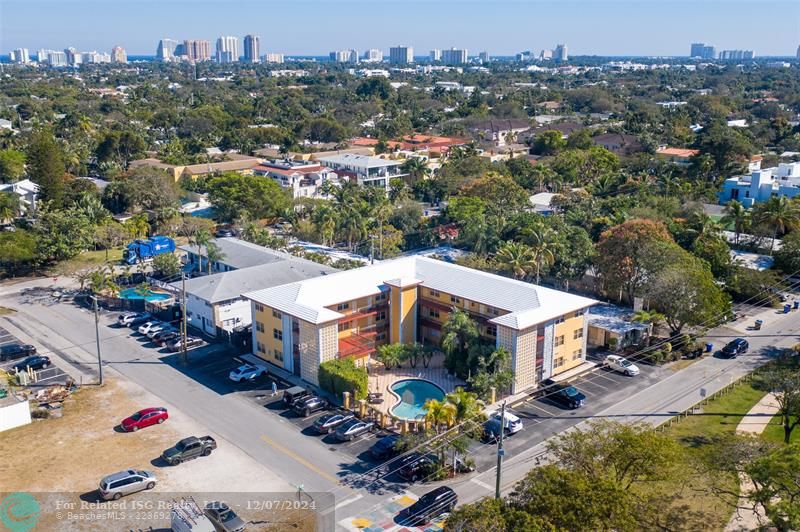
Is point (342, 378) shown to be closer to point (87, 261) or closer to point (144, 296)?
point (144, 296)

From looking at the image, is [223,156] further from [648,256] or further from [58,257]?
[648,256]

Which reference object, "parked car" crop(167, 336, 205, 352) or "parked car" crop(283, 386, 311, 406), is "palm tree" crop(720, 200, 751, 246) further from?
"parked car" crop(167, 336, 205, 352)

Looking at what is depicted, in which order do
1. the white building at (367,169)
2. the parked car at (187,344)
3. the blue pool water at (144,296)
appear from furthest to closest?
the white building at (367,169)
the blue pool water at (144,296)
the parked car at (187,344)

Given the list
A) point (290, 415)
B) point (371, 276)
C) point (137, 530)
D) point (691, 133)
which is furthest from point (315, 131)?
point (137, 530)

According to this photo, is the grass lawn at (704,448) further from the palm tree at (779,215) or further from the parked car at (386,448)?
the palm tree at (779,215)

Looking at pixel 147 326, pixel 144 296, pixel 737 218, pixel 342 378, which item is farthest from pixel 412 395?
pixel 737 218

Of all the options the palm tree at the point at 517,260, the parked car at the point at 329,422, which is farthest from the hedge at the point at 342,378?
the palm tree at the point at 517,260
